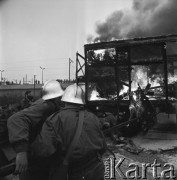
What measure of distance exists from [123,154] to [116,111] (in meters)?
4.18

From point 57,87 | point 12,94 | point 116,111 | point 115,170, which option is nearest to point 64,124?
point 57,87

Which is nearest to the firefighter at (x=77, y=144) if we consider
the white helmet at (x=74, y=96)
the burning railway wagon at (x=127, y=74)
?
the white helmet at (x=74, y=96)

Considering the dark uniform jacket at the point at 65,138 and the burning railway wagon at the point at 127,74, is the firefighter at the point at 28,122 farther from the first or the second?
the burning railway wagon at the point at 127,74

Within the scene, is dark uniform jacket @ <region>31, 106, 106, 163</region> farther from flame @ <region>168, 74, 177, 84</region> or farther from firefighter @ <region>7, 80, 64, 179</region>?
flame @ <region>168, 74, 177, 84</region>

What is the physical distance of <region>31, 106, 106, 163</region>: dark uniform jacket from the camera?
268 cm

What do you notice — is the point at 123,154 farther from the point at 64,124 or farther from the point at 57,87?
the point at 64,124

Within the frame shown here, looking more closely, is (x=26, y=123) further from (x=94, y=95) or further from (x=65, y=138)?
(x=94, y=95)

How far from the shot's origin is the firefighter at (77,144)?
269 centimetres

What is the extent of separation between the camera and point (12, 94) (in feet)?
137

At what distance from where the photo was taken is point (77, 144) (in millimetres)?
2695

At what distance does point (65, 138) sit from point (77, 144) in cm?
14

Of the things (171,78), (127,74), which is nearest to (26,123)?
(127,74)

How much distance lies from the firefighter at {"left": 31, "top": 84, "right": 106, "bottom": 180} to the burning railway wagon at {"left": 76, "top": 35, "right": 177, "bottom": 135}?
7853 millimetres

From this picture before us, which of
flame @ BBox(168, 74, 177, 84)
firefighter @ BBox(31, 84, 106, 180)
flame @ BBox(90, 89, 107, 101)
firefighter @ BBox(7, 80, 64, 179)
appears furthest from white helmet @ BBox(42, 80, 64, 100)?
flame @ BBox(168, 74, 177, 84)
